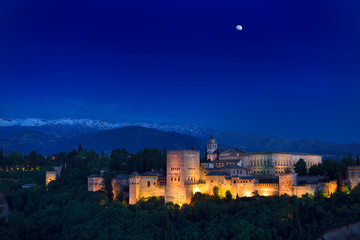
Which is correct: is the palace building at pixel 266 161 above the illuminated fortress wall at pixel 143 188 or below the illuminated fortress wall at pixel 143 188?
above

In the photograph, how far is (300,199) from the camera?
48188 millimetres

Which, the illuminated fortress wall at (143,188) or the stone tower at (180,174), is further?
the illuminated fortress wall at (143,188)

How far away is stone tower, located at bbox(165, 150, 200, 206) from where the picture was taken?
54.8 meters

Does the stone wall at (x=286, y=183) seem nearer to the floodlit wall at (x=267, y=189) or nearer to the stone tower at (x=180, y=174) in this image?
the floodlit wall at (x=267, y=189)

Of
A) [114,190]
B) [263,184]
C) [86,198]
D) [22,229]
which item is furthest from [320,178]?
[22,229]

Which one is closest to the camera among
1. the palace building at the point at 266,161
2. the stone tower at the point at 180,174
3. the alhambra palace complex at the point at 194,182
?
the alhambra palace complex at the point at 194,182

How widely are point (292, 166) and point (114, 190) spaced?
2967 centimetres

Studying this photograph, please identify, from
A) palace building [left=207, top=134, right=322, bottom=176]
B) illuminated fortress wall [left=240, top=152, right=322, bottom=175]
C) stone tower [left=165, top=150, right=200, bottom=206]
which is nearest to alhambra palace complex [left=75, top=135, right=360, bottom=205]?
stone tower [left=165, top=150, right=200, bottom=206]

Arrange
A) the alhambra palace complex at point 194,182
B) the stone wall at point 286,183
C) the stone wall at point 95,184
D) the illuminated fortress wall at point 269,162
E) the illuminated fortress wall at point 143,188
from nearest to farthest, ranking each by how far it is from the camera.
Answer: the stone wall at point 286,183, the alhambra palace complex at point 194,182, the illuminated fortress wall at point 143,188, the stone wall at point 95,184, the illuminated fortress wall at point 269,162

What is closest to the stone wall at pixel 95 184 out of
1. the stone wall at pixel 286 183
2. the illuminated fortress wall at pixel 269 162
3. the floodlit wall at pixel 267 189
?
the floodlit wall at pixel 267 189

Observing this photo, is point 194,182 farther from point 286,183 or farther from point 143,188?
point 286,183

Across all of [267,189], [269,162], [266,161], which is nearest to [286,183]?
[267,189]

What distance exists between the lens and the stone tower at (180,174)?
54.8m

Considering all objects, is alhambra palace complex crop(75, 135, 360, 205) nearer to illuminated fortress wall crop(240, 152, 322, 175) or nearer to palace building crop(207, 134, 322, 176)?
palace building crop(207, 134, 322, 176)
